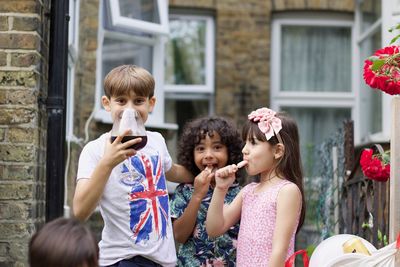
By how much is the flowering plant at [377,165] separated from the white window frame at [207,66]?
5.08 meters

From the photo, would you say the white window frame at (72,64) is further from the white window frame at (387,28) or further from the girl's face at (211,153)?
the white window frame at (387,28)

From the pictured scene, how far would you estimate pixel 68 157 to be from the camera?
568 centimetres

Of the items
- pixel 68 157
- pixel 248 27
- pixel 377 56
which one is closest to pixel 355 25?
pixel 248 27

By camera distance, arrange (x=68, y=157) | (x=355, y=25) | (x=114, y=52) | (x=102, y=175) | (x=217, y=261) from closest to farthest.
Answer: (x=102, y=175), (x=217, y=261), (x=68, y=157), (x=114, y=52), (x=355, y=25)

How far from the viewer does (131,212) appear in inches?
119

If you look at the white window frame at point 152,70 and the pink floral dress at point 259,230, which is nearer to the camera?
the pink floral dress at point 259,230

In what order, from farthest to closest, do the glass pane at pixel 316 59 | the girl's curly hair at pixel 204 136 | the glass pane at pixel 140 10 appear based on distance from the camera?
the glass pane at pixel 316 59, the glass pane at pixel 140 10, the girl's curly hair at pixel 204 136

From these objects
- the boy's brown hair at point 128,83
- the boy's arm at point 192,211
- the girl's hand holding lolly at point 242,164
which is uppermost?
the boy's brown hair at point 128,83

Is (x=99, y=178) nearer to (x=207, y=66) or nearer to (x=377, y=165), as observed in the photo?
(x=377, y=165)

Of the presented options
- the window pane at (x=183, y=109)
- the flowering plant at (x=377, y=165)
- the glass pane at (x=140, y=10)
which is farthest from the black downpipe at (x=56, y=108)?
the window pane at (x=183, y=109)

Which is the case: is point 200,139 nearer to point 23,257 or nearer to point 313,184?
point 23,257

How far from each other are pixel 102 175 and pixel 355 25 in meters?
6.35

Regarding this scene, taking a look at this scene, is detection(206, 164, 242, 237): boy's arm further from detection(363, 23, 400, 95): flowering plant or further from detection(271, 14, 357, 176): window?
detection(271, 14, 357, 176): window

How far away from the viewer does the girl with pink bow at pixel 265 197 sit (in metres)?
3.07
